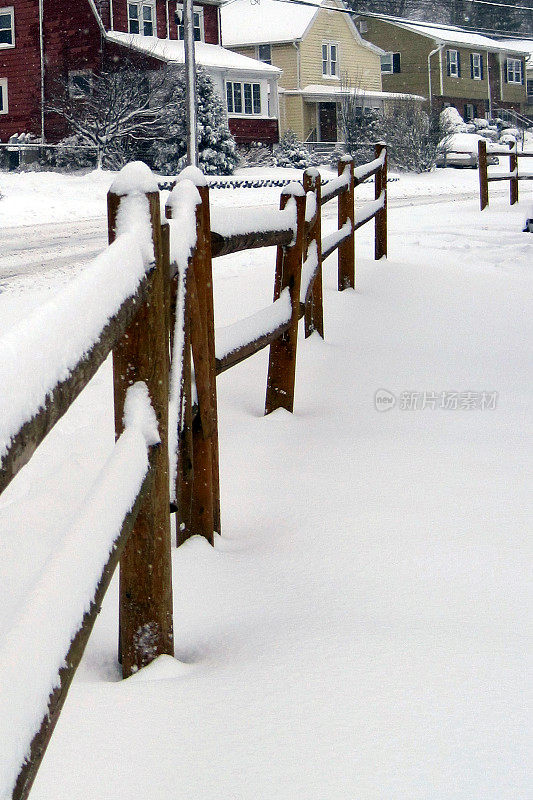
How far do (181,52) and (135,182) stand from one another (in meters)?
32.7

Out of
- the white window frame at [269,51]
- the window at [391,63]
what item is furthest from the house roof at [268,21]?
the window at [391,63]

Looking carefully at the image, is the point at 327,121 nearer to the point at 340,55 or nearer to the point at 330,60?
the point at 330,60

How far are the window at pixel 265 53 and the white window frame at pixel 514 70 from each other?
20.6m

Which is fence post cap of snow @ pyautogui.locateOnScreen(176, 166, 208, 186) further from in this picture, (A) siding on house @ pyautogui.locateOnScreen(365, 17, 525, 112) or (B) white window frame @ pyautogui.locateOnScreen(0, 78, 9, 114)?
(A) siding on house @ pyautogui.locateOnScreen(365, 17, 525, 112)

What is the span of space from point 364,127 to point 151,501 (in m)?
36.5

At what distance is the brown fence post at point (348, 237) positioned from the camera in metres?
8.72

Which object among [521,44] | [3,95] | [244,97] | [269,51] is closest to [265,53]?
[269,51]

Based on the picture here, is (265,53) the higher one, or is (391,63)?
(391,63)

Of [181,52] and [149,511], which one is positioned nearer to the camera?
[149,511]

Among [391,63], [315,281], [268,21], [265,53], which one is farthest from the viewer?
[391,63]

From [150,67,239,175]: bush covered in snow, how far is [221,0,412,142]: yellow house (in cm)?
1369

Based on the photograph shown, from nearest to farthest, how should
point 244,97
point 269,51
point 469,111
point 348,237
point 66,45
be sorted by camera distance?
point 348,237 < point 66,45 < point 244,97 < point 269,51 < point 469,111

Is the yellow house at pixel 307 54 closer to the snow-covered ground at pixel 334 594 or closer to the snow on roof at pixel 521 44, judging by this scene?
the snow on roof at pixel 521 44

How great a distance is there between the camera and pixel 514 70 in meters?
58.8
